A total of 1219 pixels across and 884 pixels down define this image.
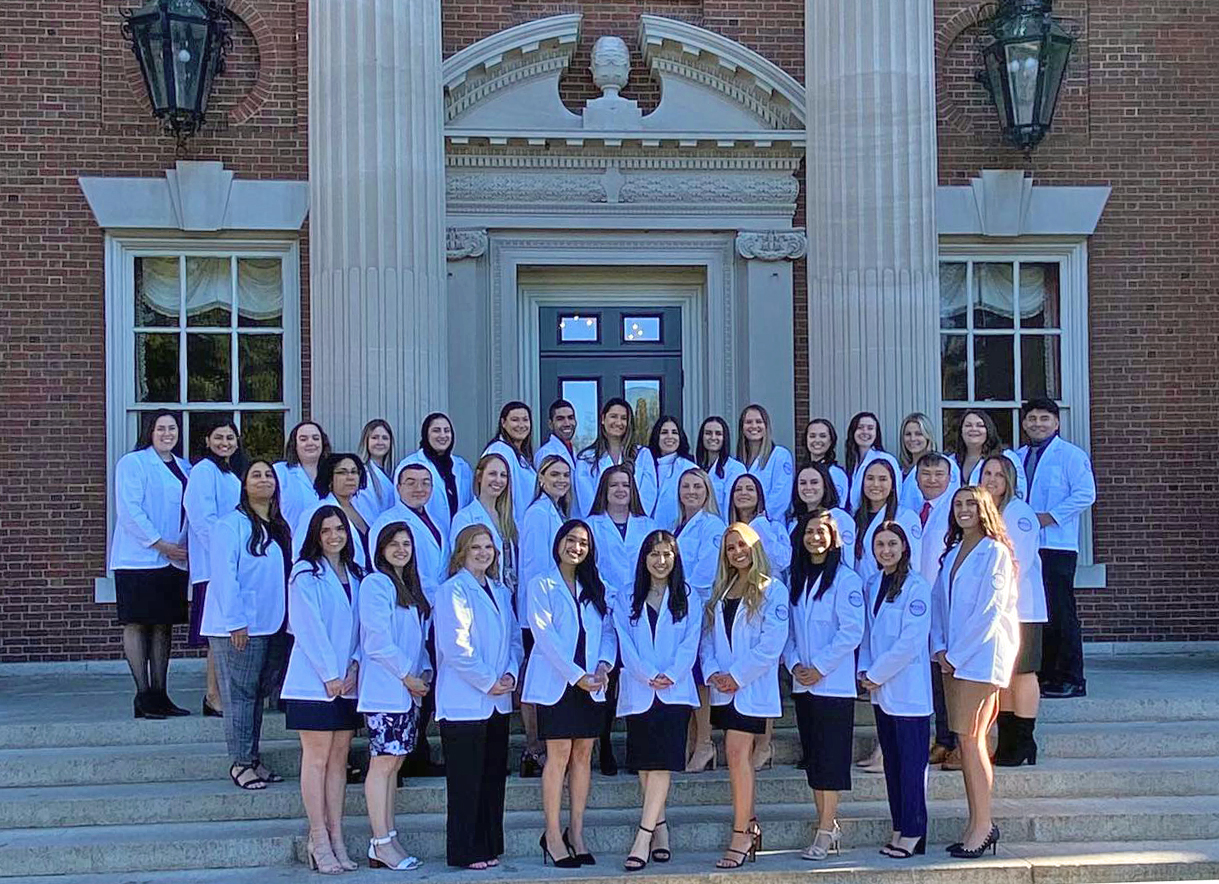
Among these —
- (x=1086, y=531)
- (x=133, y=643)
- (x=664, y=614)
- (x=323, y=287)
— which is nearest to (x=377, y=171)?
(x=323, y=287)

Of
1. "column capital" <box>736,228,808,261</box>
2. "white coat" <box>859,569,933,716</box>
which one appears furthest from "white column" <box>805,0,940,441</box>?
"white coat" <box>859,569,933,716</box>

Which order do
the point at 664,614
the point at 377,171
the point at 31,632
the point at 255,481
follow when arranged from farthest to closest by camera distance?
the point at 31,632
the point at 377,171
the point at 255,481
the point at 664,614

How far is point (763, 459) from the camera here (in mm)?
9641

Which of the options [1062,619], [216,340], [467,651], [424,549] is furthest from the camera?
[216,340]

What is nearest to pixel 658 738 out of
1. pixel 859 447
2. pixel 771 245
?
pixel 859 447

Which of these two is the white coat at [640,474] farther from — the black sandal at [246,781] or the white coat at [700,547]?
the black sandal at [246,781]

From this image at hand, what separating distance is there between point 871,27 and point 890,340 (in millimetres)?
2286

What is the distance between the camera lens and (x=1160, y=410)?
13.5 meters

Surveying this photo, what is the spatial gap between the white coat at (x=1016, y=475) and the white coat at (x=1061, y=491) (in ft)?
0.25

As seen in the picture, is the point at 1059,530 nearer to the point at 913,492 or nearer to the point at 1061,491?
the point at 1061,491

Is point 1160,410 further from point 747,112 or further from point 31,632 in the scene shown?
point 31,632

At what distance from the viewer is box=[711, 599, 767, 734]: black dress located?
7.85m

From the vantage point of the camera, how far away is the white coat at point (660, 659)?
25.6 ft

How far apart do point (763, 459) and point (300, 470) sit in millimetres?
2838
